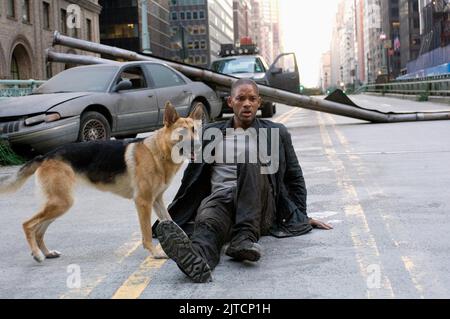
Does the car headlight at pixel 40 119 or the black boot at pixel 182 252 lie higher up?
the car headlight at pixel 40 119

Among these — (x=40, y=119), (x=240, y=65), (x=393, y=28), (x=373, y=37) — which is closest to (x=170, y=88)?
(x=40, y=119)

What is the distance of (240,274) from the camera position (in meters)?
4.45

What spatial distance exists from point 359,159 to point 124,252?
630cm

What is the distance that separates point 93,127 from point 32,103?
116cm

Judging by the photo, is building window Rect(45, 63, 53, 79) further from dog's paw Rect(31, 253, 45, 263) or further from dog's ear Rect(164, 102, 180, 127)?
dog's ear Rect(164, 102, 180, 127)

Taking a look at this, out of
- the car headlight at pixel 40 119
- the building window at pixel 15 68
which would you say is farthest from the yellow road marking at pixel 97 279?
the building window at pixel 15 68

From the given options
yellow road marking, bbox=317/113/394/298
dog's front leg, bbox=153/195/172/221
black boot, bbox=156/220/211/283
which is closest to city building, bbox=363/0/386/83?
yellow road marking, bbox=317/113/394/298

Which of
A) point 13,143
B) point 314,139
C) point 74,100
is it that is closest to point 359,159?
point 314,139

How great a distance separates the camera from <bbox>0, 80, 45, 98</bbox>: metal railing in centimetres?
1400

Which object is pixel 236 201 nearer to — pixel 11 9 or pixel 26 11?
pixel 11 9

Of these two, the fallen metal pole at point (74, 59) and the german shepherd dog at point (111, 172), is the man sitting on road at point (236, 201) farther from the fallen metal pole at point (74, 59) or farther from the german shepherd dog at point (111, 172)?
the fallen metal pole at point (74, 59)

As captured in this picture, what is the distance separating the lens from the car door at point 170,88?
1377cm

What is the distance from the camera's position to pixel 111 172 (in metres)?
4.97

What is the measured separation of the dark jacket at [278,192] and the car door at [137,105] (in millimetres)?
7518
